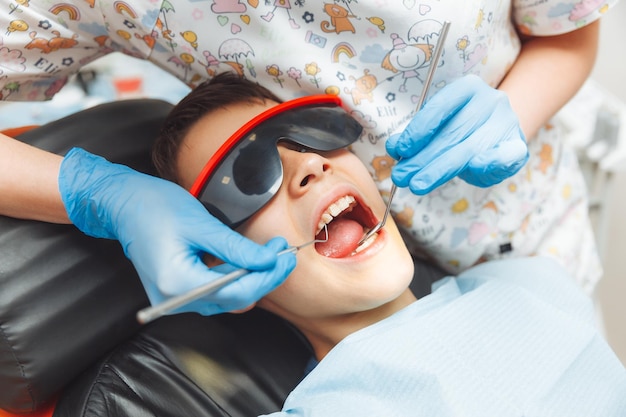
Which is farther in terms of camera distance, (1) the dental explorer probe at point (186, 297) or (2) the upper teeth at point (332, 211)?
(2) the upper teeth at point (332, 211)

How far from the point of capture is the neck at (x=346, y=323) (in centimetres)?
119

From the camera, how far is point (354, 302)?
1097 millimetres

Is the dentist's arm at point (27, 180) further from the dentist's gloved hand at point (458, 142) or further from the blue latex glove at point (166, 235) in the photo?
the dentist's gloved hand at point (458, 142)

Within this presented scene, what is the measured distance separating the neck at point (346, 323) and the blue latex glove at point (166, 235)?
0.29 meters

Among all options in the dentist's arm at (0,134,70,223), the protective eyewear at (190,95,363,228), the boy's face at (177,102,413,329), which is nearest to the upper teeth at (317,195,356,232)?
the boy's face at (177,102,413,329)

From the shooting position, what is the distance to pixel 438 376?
1053mm

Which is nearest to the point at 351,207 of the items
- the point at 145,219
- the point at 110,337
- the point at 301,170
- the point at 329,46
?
the point at 301,170

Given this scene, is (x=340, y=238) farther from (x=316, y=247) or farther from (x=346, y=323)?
(x=346, y=323)

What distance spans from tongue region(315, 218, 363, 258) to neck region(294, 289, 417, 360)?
14 cm

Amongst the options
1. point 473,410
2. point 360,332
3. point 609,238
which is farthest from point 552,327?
point 609,238

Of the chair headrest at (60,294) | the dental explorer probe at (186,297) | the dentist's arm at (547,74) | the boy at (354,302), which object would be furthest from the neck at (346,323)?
the dentist's arm at (547,74)

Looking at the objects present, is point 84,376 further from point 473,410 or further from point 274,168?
point 473,410

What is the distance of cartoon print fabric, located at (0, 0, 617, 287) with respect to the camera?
1091mm

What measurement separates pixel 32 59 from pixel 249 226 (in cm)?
55
